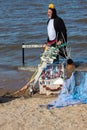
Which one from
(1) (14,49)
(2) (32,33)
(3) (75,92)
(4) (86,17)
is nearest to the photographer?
(3) (75,92)

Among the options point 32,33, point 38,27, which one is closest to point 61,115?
point 32,33

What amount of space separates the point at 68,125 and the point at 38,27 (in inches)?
450

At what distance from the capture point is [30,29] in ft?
57.9

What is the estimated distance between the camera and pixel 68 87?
8.34 metres

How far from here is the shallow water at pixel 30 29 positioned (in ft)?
42.1

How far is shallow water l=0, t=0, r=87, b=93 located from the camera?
1283cm

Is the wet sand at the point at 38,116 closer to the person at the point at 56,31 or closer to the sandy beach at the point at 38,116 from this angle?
the sandy beach at the point at 38,116

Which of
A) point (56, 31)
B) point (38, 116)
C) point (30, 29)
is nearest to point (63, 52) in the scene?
point (56, 31)

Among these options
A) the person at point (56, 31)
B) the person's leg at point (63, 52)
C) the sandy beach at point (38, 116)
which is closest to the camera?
the sandy beach at point (38, 116)

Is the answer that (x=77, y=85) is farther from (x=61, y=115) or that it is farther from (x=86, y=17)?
(x=86, y=17)

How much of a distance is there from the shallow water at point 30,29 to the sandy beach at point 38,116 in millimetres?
2567

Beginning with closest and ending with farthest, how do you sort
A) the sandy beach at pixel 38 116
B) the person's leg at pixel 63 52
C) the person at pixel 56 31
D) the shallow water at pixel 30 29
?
the sandy beach at pixel 38 116, the person at pixel 56 31, the person's leg at pixel 63 52, the shallow water at pixel 30 29

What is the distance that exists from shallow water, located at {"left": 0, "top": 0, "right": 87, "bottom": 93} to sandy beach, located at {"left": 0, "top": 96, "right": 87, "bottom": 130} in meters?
2.57

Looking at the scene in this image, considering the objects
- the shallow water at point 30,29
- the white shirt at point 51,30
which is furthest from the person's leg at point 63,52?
the shallow water at point 30,29
